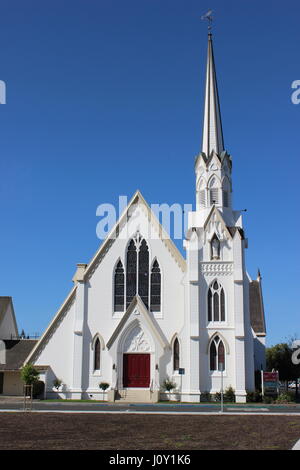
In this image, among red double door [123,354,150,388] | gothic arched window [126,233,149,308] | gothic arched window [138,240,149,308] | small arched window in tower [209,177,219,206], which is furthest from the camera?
small arched window in tower [209,177,219,206]

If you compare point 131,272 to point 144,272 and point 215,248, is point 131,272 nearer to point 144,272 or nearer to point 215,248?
point 144,272

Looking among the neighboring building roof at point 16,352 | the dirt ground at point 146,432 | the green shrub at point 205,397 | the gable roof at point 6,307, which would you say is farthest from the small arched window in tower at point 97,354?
the gable roof at point 6,307

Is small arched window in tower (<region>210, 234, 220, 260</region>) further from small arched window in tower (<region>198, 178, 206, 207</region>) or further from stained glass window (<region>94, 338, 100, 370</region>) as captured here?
stained glass window (<region>94, 338, 100, 370</region>)

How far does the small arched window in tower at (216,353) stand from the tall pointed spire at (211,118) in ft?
48.2

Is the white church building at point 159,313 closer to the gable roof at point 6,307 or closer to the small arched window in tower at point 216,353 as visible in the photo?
the small arched window in tower at point 216,353

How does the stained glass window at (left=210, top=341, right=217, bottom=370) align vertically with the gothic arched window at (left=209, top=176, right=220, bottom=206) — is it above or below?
below

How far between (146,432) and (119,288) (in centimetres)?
2255

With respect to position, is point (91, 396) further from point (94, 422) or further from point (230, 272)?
point (94, 422)

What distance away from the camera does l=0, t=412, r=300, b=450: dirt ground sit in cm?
1540

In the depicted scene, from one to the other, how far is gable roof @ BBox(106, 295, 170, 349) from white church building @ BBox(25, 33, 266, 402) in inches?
2.8

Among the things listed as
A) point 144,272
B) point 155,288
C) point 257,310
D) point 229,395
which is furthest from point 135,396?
point 257,310

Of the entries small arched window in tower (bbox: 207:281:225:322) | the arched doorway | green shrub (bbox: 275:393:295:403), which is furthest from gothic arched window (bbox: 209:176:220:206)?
green shrub (bbox: 275:393:295:403)
